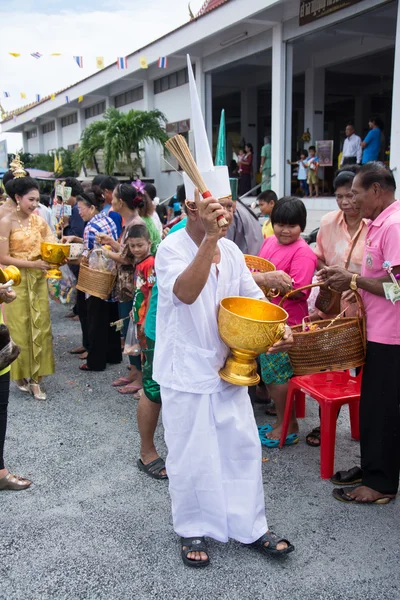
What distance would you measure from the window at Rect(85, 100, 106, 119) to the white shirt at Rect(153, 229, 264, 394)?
21.6 meters

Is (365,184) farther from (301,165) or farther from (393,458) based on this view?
(301,165)

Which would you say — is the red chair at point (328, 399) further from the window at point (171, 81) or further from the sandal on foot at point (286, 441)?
the window at point (171, 81)

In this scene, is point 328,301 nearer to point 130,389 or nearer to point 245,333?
point 245,333

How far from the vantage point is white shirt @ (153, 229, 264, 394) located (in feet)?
7.61

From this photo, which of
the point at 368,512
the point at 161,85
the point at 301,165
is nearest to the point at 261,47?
the point at 301,165

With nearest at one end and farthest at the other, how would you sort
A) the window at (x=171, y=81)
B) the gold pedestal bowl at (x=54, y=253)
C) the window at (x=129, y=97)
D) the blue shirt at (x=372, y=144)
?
the gold pedestal bowl at (x=54, y=253) → the blue shirt at (x=372, y=144) → the window at (x=171, y=81) → the window at (x=129, y=97)

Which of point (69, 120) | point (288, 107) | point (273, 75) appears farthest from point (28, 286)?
point (69, 120)

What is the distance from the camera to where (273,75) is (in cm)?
1254

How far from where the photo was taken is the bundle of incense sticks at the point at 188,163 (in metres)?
2.04

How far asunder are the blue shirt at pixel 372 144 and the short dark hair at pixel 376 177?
9.64 meters

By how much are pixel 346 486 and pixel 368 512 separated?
26cm

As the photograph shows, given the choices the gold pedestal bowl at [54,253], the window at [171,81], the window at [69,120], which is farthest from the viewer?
the window at [69,120]

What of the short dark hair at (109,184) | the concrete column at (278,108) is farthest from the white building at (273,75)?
the short dark hair at (109,184)

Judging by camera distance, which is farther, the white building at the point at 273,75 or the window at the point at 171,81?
the window at the point at 171,81
